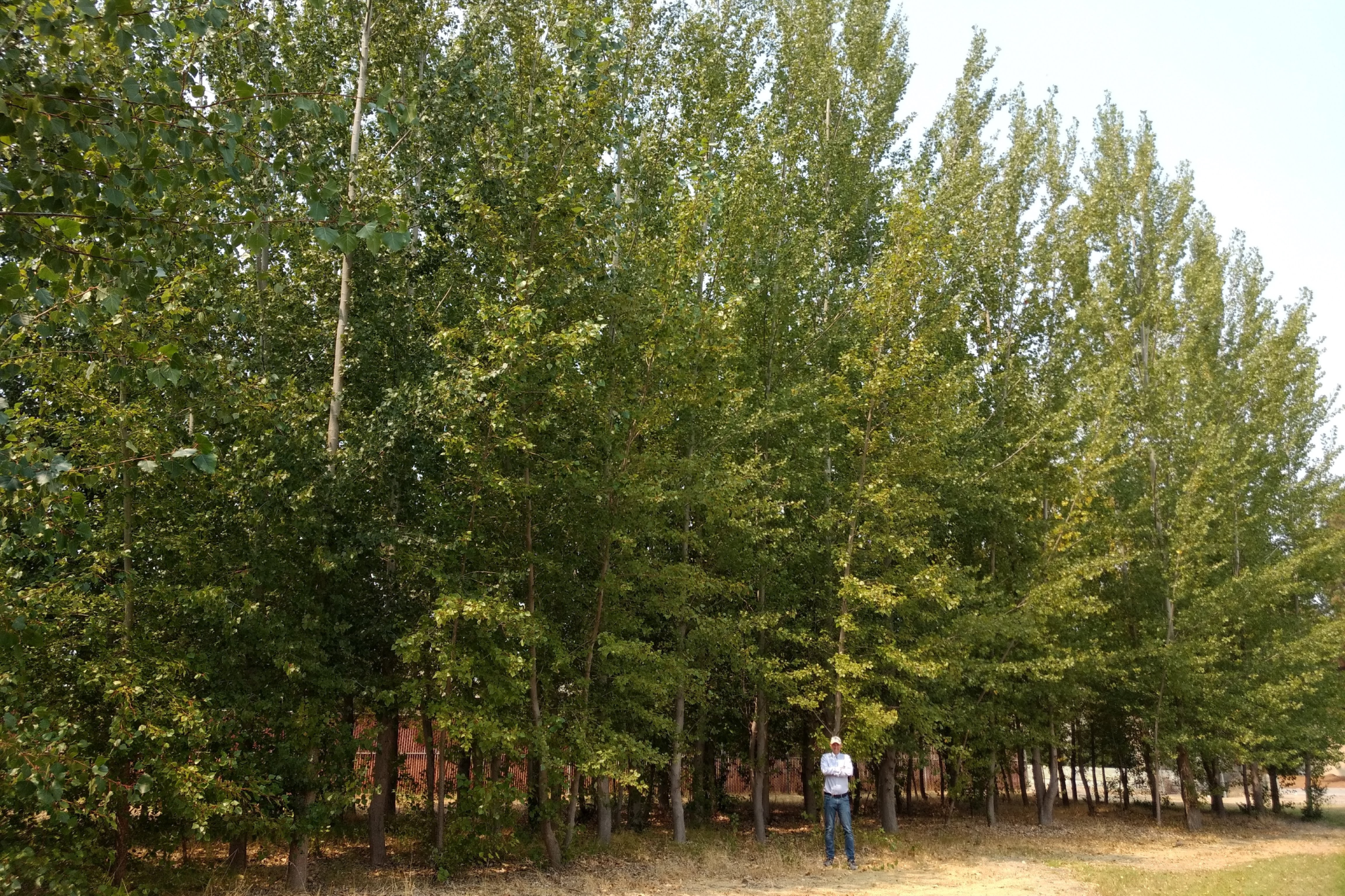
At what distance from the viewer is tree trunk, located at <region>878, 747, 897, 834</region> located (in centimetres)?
1900

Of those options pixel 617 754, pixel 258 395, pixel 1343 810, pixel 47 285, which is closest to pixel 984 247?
pixel 617 754

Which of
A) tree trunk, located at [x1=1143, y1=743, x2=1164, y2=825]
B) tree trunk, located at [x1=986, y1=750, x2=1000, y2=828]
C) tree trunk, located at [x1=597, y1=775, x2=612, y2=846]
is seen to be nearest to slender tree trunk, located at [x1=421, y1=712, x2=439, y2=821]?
tree trunk, located at [x1=597, y1=775, x2=612, y2=846]

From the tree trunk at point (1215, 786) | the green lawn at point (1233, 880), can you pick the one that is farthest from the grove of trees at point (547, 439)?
the green lawn at point (1233, 880)

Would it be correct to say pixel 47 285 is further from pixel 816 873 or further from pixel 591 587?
pixel 816 873

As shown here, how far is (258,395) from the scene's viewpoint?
10.2 m

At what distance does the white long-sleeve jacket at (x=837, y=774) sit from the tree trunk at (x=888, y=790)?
427cm

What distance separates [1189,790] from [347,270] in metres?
21.3

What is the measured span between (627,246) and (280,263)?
4456 mm

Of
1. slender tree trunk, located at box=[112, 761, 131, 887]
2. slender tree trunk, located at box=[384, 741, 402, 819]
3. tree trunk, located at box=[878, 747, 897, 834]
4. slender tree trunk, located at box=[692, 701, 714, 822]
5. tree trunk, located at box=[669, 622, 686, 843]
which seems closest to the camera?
slender tree trunk, located at box=[112, 761, 131, 887]

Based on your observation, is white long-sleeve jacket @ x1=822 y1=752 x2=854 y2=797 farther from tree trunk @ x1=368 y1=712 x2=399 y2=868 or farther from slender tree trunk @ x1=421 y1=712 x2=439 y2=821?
tree trunk @ x1=368 y1=712 x2=399 y2=868

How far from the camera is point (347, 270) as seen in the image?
11930mm

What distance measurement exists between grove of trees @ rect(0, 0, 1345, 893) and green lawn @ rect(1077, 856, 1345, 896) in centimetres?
366

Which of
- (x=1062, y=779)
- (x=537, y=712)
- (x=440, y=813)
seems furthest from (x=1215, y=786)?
(x=440, y=813)

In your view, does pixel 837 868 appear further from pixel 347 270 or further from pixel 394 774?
pixel 347 270
